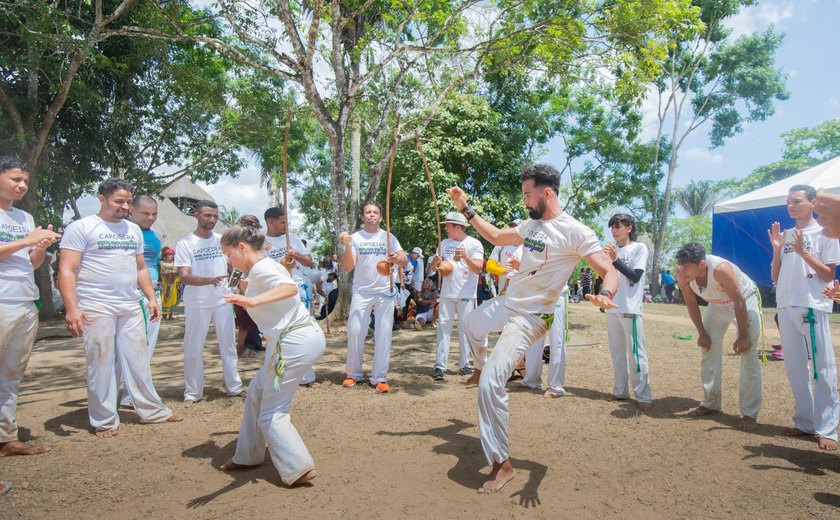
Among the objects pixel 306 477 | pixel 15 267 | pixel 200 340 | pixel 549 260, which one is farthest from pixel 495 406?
pixel 15 267

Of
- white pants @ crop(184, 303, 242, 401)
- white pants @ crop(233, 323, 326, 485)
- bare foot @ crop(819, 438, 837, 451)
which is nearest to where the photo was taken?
white pants @ crop(233, 323, 326, 485)

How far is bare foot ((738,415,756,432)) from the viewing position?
16.2ft

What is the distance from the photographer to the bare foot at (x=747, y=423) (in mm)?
4940

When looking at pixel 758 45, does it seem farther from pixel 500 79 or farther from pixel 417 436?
pixel 417 436

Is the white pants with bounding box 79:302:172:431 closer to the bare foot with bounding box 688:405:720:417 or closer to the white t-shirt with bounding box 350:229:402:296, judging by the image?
the white t-shirt with bounding box 350:229:402:296

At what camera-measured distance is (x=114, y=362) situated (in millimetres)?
4801

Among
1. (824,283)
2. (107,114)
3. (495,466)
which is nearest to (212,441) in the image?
(495,466)

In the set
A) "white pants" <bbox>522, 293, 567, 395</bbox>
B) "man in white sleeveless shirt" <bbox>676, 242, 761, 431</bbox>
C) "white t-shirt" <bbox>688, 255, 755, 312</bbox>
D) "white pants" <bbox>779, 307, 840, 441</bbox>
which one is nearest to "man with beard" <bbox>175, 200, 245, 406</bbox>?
"white pants" <bbox>522, 293, 567, 395</bbox>

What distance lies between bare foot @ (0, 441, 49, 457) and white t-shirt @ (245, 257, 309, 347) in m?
2.24

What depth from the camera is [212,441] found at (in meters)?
4.61

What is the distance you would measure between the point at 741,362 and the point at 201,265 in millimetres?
5681

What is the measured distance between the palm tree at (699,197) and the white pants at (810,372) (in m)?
48.9

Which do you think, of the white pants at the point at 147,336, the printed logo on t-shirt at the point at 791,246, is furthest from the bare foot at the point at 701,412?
the white pants at the point at 147,336

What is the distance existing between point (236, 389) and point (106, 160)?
38.4 feet
